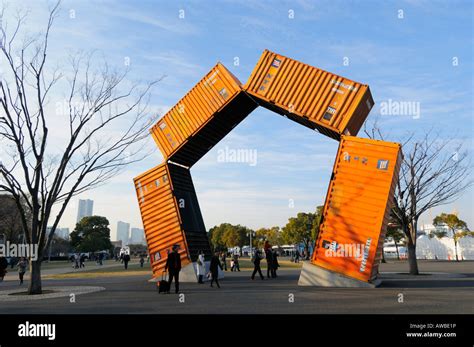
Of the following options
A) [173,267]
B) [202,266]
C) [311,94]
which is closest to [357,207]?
[311,94]

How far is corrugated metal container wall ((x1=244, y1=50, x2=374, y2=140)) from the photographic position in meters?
15.3

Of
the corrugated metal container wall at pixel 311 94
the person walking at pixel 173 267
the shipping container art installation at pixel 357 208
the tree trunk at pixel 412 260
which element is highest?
the corrugated metal container wall at pixel 311 94

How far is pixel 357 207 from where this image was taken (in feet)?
47.1

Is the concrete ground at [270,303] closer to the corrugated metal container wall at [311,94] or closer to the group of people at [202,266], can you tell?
A: the group of people at [202,266]

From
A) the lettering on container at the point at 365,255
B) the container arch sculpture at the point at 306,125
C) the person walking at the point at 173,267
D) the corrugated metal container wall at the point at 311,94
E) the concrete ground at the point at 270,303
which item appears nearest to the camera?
the concrete ground at the point at 270,303

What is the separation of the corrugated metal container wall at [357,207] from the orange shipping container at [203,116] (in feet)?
20.2

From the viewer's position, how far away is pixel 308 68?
16.4m

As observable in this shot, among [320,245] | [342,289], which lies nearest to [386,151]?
[320,245]

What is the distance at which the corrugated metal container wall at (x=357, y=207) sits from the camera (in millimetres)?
13953

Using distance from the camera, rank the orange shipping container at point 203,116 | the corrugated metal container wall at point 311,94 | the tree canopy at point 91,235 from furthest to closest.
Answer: the tree canopy at point 91,235 < the orange shipping container at point 203,116 < the corrugated metal container wall at point 311,94

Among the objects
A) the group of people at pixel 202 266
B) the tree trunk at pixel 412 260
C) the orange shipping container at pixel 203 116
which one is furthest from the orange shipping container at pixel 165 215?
the tree trunk at pixel 412 260

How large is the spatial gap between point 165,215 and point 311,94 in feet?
31.2

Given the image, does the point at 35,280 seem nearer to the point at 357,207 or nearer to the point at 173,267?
the point at 173,267
